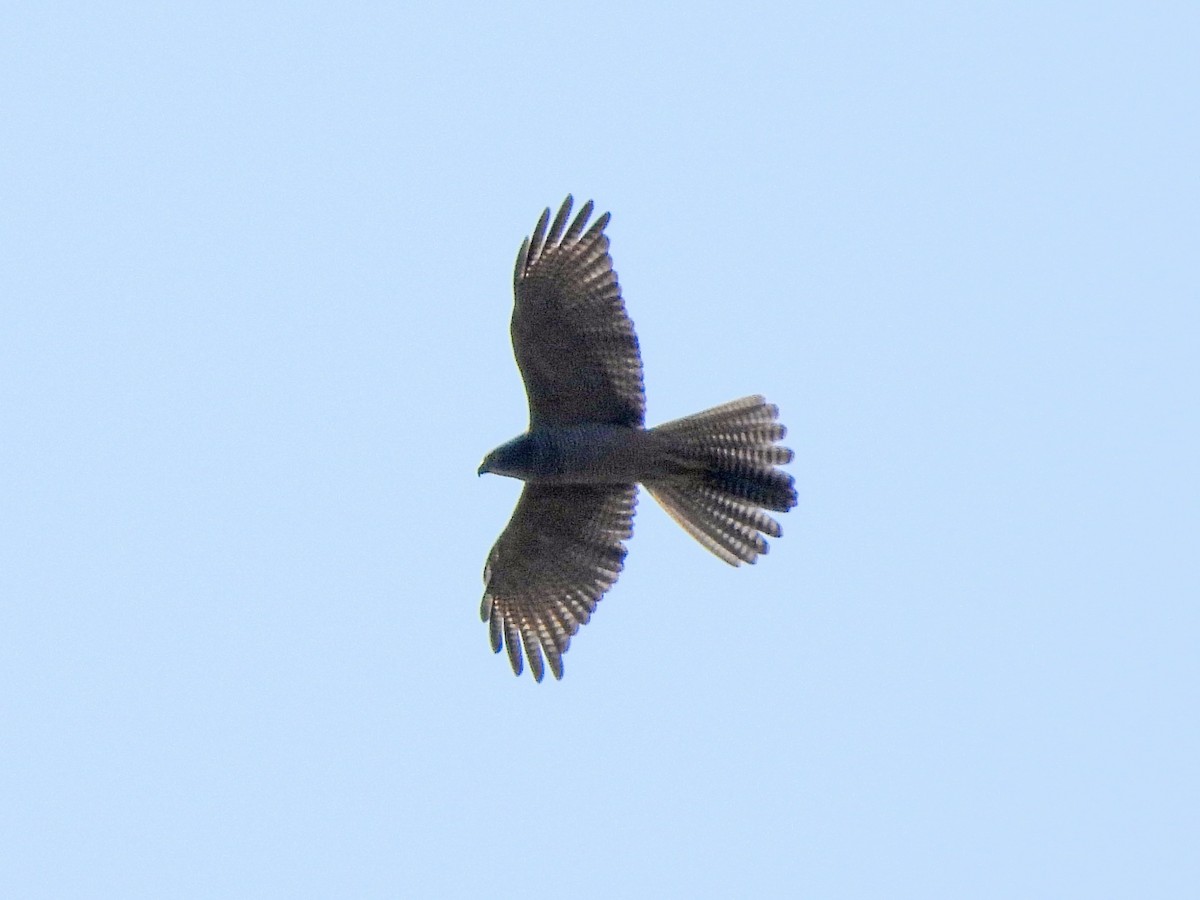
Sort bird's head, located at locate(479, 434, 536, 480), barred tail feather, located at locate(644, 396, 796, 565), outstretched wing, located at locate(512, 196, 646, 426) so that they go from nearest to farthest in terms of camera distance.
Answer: outstretched wing, located at locate(512, 196, 646, 426) → bird's head, located at locate(479, 434, 536, 480) → barred tail feather, located at locate(644, 396, 796, 565)

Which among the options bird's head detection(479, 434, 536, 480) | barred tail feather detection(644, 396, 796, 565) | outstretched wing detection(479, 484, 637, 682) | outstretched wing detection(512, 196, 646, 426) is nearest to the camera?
outstretched wing detection(512, 196, 646, 426)

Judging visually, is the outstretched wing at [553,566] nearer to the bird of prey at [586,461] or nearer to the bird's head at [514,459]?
the bird of prey at [586,461]

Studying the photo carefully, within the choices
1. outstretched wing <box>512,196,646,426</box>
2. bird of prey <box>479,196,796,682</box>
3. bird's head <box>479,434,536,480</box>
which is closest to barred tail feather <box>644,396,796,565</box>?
bird of prey <box>479,196,796,682</box>

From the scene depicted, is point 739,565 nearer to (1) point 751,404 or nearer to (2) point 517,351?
(1) point 751,404

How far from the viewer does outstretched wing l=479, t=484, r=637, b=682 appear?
16.1m

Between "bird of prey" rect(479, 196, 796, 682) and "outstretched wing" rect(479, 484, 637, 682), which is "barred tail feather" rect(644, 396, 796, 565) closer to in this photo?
"bird of prey" rect(479, 196, 796, 682)

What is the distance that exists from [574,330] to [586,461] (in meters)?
0.98

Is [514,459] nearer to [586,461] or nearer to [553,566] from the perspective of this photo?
[586,461]

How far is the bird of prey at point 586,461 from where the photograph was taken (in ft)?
49.1

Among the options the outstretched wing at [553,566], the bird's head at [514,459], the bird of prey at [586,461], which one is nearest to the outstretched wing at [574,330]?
the bird of prey at [586,461]

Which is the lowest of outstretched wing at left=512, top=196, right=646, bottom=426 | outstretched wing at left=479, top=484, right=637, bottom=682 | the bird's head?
outstretched wing at left=479, top=484, right=637, bottom=682

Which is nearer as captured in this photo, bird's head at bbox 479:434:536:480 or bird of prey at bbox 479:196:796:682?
bird of prey at bbox 479:196:796:682

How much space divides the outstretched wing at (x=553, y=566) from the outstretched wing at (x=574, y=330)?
35.0 inches

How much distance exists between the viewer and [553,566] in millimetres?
16219
